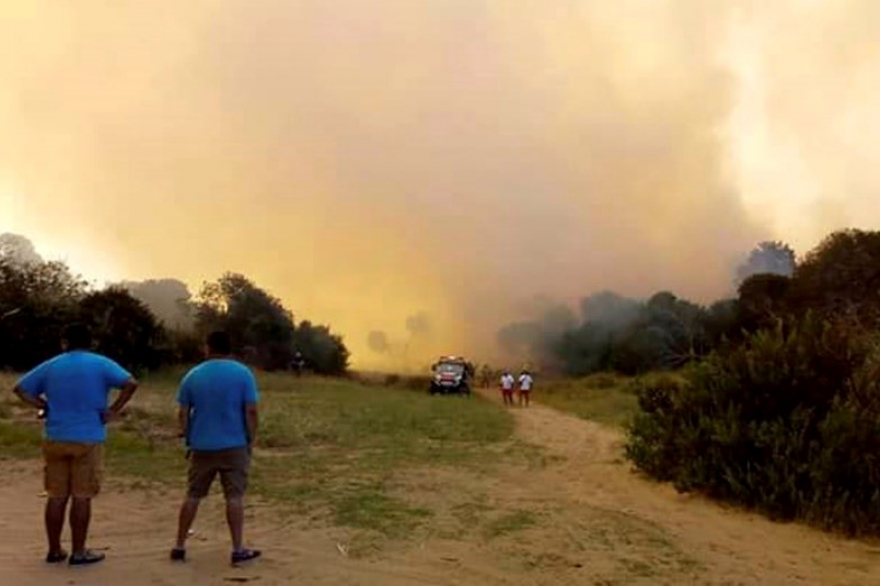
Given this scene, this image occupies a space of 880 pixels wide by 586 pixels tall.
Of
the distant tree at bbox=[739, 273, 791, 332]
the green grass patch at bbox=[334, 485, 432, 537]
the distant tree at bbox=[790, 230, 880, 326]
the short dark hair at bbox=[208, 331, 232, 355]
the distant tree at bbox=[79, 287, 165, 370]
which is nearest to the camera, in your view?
the short dark hair at bbox=[208, 331, 232, 355]

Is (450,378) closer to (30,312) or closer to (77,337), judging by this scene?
(30,312)

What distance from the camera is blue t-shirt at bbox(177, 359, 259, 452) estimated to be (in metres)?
8.05

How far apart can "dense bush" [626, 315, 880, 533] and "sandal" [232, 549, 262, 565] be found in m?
6.74

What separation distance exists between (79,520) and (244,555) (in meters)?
1.39

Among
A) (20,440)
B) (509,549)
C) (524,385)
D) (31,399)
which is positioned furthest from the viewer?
(524,385)

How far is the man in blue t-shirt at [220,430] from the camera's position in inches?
317

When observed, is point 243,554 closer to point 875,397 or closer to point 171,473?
point 171,473

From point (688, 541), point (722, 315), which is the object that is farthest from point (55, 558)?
point (722, 315)

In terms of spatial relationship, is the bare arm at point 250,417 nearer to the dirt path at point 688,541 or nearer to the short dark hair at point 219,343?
the short dark hair at point 219,343

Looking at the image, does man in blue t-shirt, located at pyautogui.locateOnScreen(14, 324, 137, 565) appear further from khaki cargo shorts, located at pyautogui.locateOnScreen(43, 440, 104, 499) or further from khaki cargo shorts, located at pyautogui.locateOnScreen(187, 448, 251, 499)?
khaki cargo shorts, located at pyautogui.locateOnScreen(187, 448, 251, 499)

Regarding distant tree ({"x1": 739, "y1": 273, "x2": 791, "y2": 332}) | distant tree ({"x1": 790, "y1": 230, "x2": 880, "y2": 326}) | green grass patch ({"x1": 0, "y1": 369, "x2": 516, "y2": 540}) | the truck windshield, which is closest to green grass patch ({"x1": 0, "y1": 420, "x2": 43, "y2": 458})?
green grass patch ({"x1": 0, "y1": 369, "x2": 516, "y2": 540})

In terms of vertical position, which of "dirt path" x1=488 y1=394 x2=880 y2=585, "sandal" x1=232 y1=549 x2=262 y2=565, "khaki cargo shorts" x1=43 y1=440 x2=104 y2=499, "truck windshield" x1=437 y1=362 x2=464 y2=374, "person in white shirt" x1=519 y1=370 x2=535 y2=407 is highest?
"truck windshield" x1=437 y1=362 x2=464 y2=374

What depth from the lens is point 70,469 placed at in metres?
7.89

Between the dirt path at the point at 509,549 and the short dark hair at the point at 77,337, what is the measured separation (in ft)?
6.02
